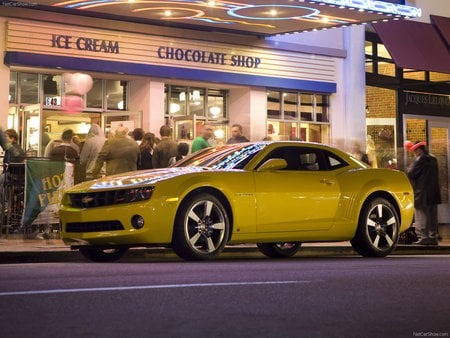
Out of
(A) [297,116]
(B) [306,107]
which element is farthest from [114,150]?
(B) [306,107]

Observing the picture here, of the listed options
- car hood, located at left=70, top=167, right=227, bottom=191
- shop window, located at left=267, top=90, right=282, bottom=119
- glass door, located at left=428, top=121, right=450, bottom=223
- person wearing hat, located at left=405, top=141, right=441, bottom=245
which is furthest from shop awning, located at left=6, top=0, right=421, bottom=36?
car hood, located at left=70, top=167, right=227, bottom=191

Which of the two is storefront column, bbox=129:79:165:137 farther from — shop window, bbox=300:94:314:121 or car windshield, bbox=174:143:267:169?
car windshield, bbox=174:143:267:169

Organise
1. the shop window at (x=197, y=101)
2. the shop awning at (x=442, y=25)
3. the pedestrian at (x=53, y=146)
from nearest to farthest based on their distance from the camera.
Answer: the pedestrian at (x=53, y=146) → the shop window at (x=197, y=101) → the shop awning at (x=442, y=25)

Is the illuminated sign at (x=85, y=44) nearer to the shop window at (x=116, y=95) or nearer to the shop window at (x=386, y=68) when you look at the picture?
the shop window at (x=116, y=95)

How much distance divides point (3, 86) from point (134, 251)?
320 inches

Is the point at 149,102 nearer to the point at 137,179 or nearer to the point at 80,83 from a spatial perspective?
the point at 80,83

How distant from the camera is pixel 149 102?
23469 mm

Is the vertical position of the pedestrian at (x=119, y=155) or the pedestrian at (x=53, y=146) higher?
the pedestrian at (x=53, y=146)

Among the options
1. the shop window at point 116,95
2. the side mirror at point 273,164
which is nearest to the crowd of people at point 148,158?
the shop window at point 116,95

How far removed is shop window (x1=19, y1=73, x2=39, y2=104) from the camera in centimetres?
2183

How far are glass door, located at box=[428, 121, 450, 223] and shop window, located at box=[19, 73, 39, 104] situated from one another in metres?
13.0

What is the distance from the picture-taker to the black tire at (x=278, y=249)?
13977 mm

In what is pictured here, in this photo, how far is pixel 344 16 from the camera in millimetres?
22781

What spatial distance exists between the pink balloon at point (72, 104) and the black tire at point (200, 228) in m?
11.1
